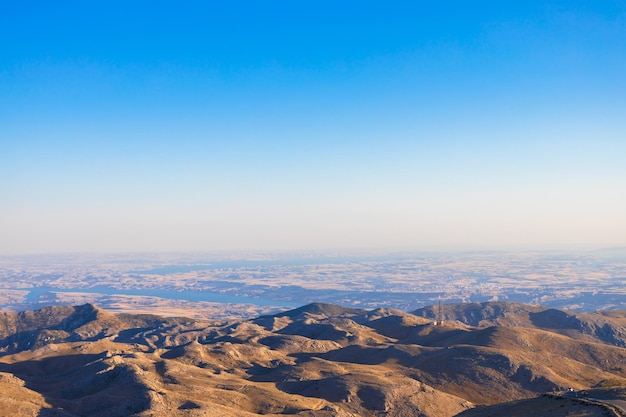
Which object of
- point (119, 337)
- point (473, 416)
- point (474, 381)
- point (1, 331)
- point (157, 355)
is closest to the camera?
point (473, 416)

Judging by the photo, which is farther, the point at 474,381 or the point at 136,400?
the point at 474,381

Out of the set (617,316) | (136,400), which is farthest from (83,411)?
(617,316)

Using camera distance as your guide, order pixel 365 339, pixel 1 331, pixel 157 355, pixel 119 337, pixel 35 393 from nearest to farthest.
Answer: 1. pixel 35 393
2. pixel 157 355
3. pixel 365 339
4. pixel 119 337
5. pixel 1 331

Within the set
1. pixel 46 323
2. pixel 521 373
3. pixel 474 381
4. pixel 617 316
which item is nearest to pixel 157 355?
pixel 474 381

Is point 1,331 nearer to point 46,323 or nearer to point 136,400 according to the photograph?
point 46,323

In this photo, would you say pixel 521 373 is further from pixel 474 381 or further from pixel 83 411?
pixel 83 411

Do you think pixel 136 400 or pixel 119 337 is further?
pixel 119 337
